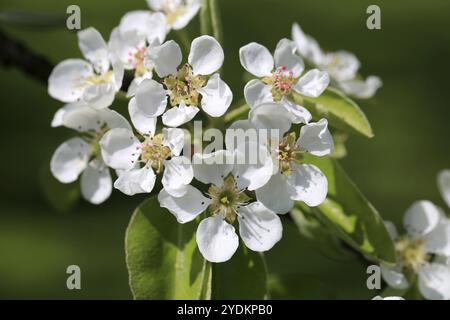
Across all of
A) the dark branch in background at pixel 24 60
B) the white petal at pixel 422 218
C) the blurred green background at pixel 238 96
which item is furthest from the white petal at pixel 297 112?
the blurred green background at pixel 238 96

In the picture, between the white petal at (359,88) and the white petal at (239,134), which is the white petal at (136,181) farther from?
the white petal at (359,88)

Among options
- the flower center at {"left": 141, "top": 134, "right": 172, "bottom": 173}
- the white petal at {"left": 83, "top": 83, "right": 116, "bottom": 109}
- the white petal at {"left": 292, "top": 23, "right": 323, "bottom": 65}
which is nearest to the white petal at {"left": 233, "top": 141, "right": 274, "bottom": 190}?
the flower center at {"left": 141, "top": 134, "right": 172, "bottom": 173}

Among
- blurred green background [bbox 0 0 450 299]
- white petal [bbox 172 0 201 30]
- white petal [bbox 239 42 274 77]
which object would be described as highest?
blurred green background [bbox 0 0 450 299]

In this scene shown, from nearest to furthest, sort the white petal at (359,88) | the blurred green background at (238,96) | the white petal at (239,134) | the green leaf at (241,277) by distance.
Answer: the white petal at (239,134), the green leaf at (241,277), the white petal at (359,88), the blurred green background at (238,96)

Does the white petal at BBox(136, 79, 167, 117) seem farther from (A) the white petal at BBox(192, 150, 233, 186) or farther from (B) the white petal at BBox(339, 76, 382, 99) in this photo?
(B) the white petal at BBox(339, 76, 382, 99)

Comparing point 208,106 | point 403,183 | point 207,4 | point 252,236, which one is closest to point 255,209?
point 252,236

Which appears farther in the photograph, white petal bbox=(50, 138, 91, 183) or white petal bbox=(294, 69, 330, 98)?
white petal bbox=(50, 138, 91, 183)

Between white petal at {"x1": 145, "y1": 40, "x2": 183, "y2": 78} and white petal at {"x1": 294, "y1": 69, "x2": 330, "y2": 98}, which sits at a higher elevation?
white petal at {"x1": 145, "y1": 40, "x2": 183, "y2": 78}
